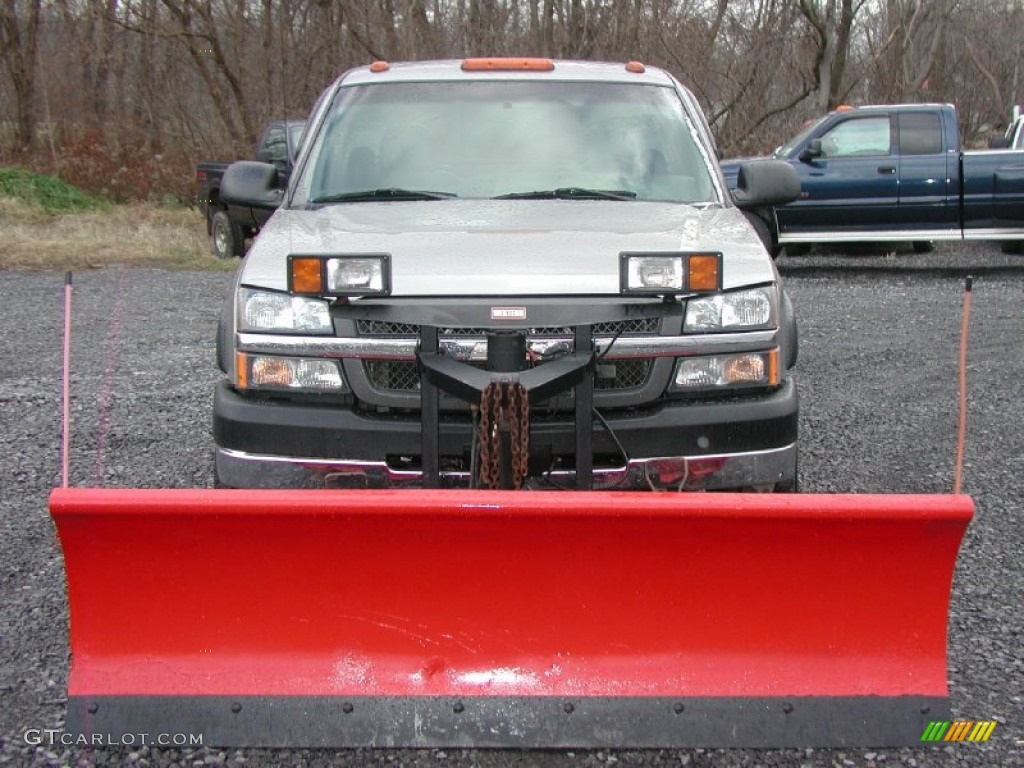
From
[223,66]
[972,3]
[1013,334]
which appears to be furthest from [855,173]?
[972,3]

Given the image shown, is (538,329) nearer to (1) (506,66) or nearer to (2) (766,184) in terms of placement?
(2) (766,184)

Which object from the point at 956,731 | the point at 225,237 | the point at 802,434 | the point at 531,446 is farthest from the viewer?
the point at 225,237

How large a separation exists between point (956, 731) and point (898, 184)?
11210 mm

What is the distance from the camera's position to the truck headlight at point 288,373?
3.55 meters

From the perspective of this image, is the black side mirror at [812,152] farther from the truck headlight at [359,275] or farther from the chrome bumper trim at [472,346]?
the truck headlight at [359,275]

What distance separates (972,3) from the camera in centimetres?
3588

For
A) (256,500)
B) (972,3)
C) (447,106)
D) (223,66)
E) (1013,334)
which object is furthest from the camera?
(972,3)

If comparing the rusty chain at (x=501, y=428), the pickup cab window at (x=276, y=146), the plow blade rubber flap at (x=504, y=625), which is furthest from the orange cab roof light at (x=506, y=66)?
the pickup cab window at (x=276, y=146)

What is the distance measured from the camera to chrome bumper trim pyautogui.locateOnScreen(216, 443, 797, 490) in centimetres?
352

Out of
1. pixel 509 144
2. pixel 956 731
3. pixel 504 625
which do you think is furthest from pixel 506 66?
pixel 956 731

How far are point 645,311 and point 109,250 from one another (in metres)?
13.4

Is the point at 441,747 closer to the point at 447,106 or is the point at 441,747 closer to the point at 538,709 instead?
the point at 538,709

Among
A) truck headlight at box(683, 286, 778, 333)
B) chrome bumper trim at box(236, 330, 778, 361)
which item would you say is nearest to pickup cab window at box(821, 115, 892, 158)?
truck headlight at box(683, 286, 778, 333)

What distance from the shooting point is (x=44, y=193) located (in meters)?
20.4
